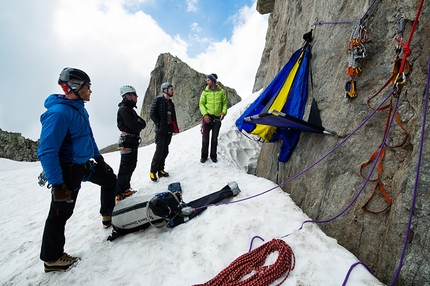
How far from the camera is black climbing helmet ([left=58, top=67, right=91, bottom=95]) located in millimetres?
2801

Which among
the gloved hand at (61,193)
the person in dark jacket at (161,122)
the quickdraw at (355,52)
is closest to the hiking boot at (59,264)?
the gloved hand at (61,193)

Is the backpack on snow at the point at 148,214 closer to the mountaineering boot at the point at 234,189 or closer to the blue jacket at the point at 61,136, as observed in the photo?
the mountaineering boot at the point at 234,189

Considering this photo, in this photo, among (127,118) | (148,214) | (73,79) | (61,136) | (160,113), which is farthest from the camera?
(160,113)

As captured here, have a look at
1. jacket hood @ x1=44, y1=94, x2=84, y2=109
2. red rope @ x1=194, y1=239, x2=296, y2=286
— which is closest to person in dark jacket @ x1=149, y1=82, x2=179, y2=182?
jacket hood @ x1=44, y1=94, x2=84, y2=109

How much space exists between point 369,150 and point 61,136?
3.84m

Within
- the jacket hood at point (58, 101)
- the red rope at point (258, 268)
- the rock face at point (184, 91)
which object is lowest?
the red rope at point (258, 268)

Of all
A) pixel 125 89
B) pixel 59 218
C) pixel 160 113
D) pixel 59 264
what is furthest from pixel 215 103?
pixel 59 264

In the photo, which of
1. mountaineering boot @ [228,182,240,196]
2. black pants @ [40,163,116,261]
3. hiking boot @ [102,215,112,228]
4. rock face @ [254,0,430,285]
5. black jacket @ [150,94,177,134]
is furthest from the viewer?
black jacket @ [150,94,177,134]

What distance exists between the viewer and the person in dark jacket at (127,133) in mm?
4496

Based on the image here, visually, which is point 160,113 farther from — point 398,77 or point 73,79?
point 398,77

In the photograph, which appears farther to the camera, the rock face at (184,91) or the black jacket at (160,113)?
the rock face at (184,91)

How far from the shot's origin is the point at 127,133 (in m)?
4.65

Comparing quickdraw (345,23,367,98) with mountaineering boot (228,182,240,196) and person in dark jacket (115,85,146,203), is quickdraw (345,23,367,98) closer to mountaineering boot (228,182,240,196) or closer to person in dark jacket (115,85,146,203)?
mountaineering boot (228,182,240,196)

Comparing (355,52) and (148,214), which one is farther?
(148,214)
